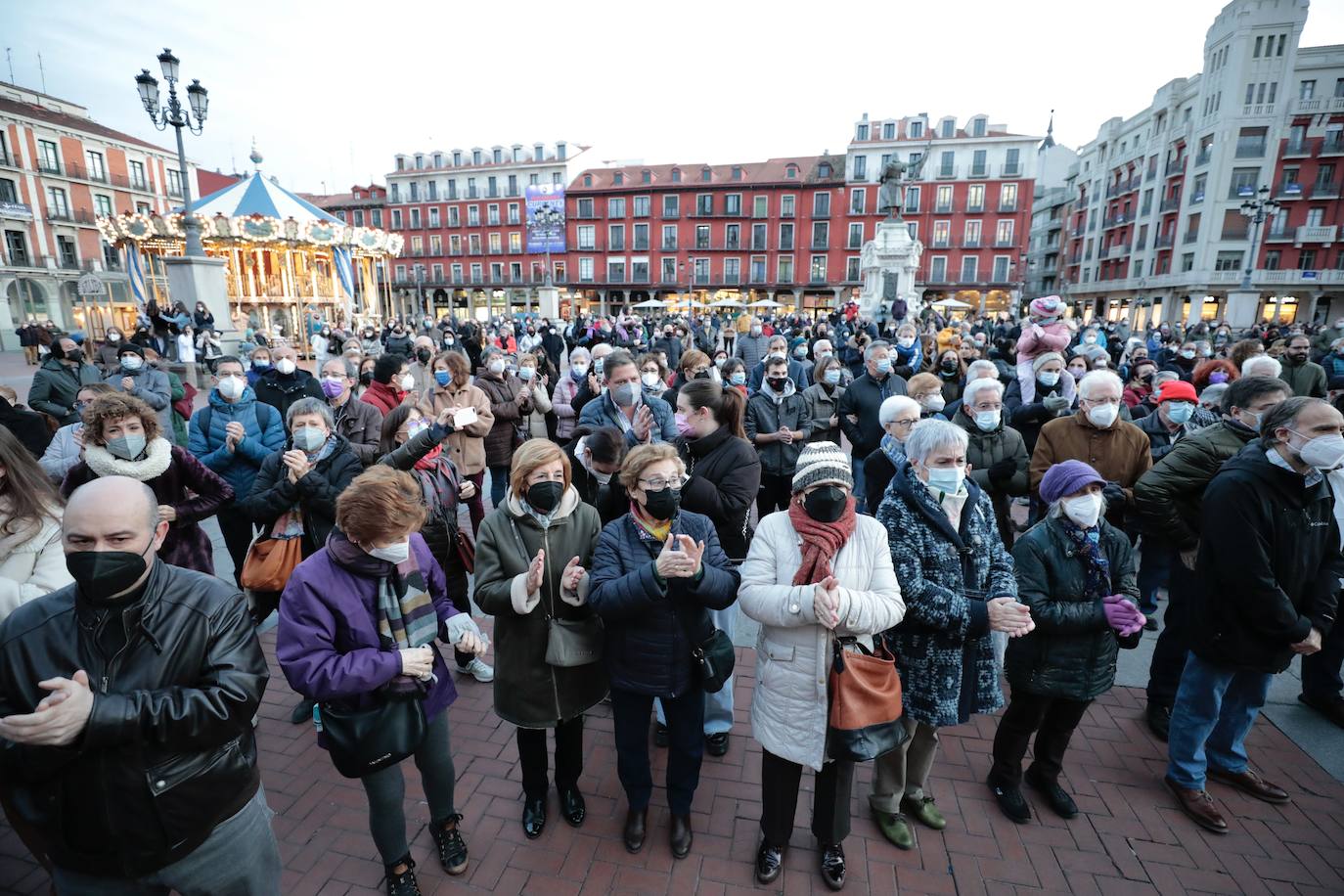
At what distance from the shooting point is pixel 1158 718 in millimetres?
3627

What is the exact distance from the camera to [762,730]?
2609 mm

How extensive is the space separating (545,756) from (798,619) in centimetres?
146

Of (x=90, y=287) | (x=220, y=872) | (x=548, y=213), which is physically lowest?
(x=220, y=872)

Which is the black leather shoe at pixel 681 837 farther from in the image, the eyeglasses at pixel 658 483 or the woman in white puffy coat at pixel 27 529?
the woman in white puffy coat at pixel 27 529

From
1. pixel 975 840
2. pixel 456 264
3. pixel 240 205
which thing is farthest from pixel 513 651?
pixel 456 264

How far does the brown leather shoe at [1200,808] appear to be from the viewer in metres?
2.90

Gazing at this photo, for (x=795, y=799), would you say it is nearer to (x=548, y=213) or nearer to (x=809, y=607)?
(x=809, y=607)

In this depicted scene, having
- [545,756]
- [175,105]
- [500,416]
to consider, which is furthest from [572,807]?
[175,105]

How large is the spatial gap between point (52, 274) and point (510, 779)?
156 ft

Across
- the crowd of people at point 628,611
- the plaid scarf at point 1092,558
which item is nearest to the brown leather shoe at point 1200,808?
the crowd of people at point 628,611

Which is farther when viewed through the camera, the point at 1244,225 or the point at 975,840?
the point at 1244,225

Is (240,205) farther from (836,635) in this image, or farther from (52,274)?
(836,635)

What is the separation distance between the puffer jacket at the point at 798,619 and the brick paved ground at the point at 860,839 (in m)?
0.76

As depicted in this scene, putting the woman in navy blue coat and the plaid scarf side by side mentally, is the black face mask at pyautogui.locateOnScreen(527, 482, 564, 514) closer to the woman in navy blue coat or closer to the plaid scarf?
the woman in navy blue coat
